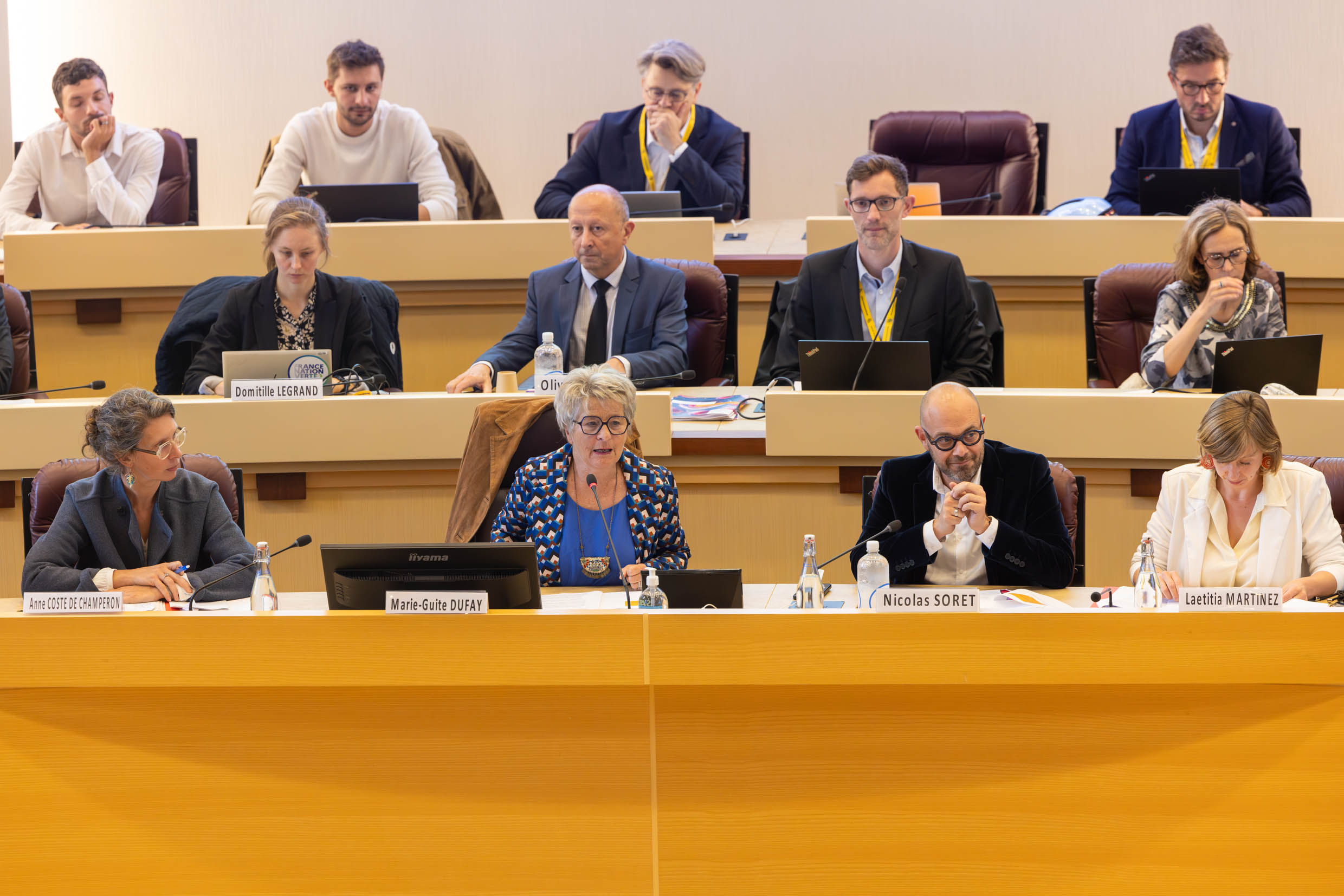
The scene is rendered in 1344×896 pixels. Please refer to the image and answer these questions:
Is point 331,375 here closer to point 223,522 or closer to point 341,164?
point 223,522

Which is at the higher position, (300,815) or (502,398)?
(502,398)

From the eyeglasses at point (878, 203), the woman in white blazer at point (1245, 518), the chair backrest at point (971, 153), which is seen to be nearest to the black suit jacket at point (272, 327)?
the eyeglasses at point (878, 203)

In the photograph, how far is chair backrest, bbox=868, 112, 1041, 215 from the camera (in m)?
5.31

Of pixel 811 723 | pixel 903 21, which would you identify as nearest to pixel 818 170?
pixel 903 21

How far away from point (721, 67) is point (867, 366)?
153 inches

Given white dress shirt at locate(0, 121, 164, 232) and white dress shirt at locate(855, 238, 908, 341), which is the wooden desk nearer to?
white dress shirt at locate(855, 238, 908, 341)

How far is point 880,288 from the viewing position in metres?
3.74

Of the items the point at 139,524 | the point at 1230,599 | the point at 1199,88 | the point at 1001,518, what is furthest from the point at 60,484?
the point at 1199,88

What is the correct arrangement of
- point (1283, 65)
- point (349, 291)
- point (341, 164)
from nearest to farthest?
point (349, 291) < point (341, 164) < point (1283, 65)

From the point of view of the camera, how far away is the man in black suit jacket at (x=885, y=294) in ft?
11.9

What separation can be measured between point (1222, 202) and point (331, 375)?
2193 mm

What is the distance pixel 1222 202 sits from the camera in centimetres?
346

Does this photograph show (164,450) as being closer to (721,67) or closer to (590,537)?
(590,537)

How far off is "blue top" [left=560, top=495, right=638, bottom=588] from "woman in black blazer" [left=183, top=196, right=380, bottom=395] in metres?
1.12
